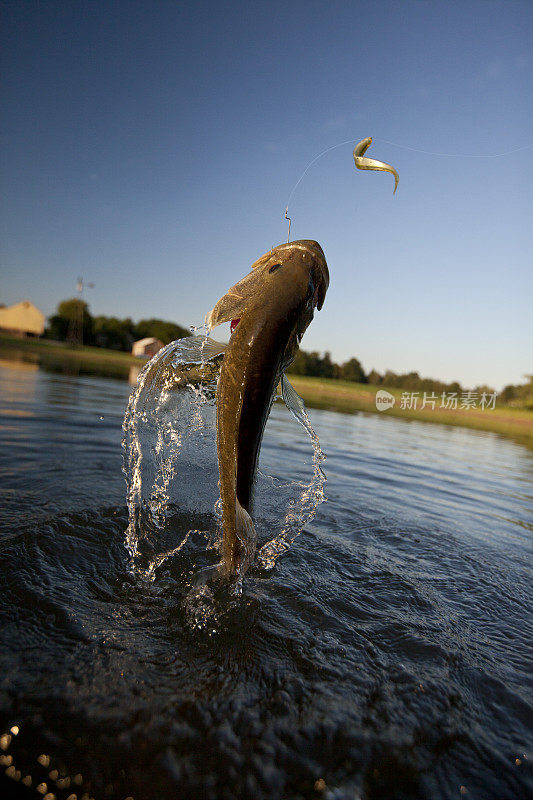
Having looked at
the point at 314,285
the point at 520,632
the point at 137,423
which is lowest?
the point at 520,632

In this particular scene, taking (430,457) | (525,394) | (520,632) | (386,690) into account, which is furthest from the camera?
(525,394)

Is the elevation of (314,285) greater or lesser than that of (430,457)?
greater

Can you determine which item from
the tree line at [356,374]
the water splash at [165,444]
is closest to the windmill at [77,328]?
the tree line at [356,374]

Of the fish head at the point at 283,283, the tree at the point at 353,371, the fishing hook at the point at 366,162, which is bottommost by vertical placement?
the fish head at the point at 283,283

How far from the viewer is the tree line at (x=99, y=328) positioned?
8275 cm

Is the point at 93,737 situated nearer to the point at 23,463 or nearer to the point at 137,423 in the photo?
the point at 137,423

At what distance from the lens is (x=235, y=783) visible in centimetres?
157

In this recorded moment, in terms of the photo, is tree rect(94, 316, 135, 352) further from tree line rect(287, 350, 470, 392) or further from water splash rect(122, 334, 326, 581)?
water splash rect(122, 334, 326, 581)

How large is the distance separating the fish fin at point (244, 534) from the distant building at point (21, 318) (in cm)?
9352

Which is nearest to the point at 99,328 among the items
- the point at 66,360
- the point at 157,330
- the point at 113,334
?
the point at 113,334

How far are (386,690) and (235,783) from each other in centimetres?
96

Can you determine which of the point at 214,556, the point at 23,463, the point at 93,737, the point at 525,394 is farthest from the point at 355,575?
the point at 525,394

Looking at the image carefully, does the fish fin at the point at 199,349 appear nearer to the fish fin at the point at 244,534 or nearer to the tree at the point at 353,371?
the fish fin at the point at 244,534

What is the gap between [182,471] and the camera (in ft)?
15.2
